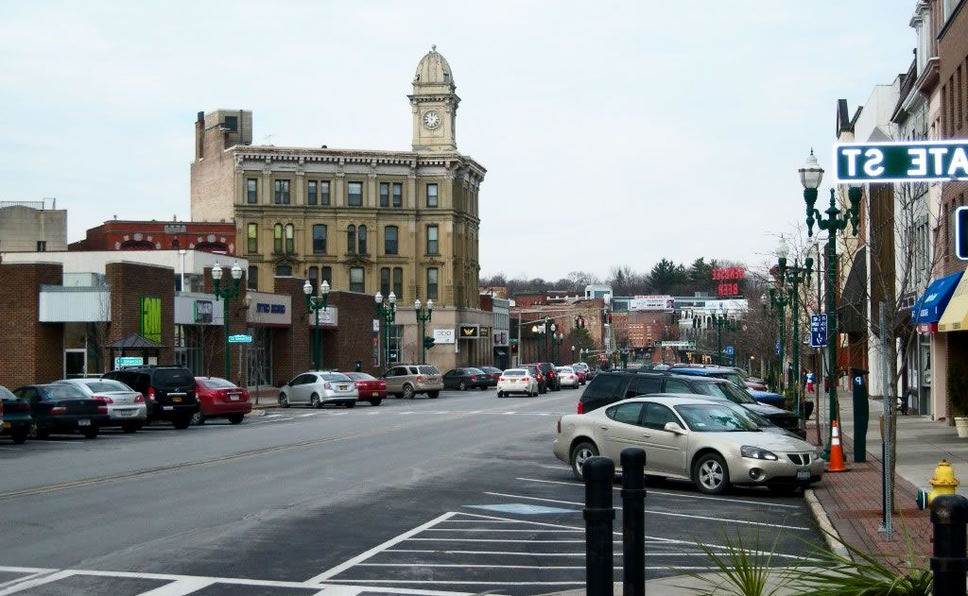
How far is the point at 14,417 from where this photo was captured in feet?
101

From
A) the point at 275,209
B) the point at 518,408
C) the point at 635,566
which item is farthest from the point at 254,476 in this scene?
the point at 275,209

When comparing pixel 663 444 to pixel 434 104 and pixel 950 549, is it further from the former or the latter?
pixel 434 104

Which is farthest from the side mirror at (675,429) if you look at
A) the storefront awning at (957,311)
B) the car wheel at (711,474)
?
the storefront awning at (957,311)

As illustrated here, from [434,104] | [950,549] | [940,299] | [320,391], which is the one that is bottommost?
[320,391]

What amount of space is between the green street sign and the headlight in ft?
32.4

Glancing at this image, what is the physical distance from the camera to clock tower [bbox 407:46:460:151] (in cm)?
9862

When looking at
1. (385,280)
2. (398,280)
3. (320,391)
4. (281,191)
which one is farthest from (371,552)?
(398,280)

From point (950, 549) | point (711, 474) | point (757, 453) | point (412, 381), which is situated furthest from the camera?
point (412, 381)

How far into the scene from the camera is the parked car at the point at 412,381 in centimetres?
6550

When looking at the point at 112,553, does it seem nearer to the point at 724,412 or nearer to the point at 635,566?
the point at 635,566

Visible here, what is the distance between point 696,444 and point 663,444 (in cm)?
60

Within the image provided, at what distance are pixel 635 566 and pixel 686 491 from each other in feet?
39.9

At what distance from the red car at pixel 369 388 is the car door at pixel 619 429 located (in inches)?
1328

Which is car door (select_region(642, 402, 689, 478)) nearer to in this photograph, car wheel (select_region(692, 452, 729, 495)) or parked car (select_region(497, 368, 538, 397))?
car wheel (select_region(692, 452, 729, 495))
